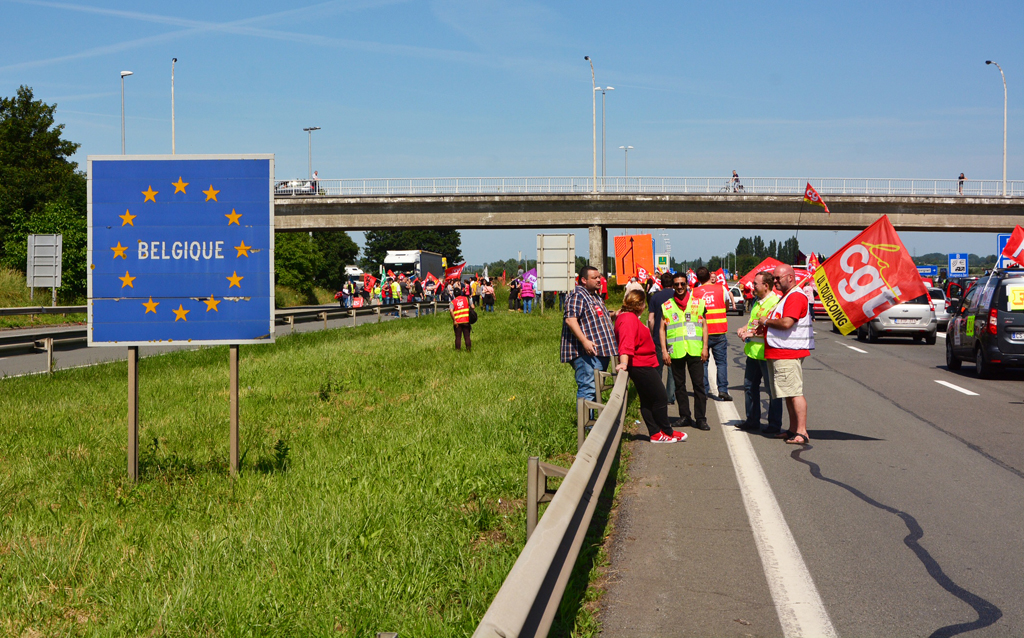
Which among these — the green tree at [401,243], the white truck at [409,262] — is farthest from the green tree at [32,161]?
the green tree at [401,243]

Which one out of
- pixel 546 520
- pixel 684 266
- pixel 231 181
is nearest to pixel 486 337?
pixel 231 181

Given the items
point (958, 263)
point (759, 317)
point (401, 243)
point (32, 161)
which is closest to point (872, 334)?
point (759, 317)

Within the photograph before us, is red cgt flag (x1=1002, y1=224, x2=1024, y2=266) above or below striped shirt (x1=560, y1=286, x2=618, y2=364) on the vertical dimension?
above

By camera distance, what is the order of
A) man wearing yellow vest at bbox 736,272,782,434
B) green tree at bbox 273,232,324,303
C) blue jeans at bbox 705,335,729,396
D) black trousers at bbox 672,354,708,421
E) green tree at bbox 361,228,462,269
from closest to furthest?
man wearing yellow vest at bbox 736,272,782,434
black trousers at bbox 672,354,708,421
blue jeans at bbox 705,335,729,396
green tree at bbox 273,232,324,303
green tree at bbox 361,228,462,269

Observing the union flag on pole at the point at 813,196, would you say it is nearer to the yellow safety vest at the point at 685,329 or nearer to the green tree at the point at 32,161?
the yellow safety vest at the point at 685,329

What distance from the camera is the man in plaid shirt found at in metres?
9.30

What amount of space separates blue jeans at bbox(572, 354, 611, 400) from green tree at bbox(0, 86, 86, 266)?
5621 cm

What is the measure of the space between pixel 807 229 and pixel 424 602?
54640mm

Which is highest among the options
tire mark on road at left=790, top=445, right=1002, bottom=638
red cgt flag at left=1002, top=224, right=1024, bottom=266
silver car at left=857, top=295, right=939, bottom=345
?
red cgt flag at left=1002, top=224, right=1024, bottom=266

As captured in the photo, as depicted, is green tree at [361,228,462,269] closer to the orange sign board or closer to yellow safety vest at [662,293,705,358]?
the orange sign board

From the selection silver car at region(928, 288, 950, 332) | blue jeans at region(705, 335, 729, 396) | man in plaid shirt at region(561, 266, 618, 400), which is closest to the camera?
man in plaid shirt at region(561, 266, 618, 400)

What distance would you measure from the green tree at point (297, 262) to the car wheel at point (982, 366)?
6299 cm

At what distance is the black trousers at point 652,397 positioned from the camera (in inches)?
374

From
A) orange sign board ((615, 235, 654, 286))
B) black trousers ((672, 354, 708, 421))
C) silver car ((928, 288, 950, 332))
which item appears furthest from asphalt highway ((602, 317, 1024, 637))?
silver car ((928, 288, 950, 332))
